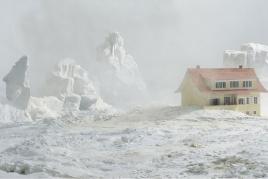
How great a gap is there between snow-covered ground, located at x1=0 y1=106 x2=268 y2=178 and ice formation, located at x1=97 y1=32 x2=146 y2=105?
3323 centimetres

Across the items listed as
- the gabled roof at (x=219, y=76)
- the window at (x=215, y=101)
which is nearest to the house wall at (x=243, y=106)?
the window at (x=215, y=101)

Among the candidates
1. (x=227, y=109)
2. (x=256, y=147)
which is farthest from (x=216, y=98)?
(x=256, y=147)

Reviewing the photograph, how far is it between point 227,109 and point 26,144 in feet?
88.0

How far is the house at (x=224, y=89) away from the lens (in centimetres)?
5762

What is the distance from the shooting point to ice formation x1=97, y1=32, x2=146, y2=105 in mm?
87875

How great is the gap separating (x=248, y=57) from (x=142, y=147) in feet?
173

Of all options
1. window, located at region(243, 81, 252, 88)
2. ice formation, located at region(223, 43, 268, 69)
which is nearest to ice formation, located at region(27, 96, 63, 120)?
window, located at region(243, 81, 252, 88)

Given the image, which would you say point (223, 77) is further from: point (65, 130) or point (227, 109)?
point (65, 130)

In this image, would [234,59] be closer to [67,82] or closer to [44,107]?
[67,82]

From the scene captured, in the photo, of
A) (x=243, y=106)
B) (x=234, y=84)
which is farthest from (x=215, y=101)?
(x=243, y=106)

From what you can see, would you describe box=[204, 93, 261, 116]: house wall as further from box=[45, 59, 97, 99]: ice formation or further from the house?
box=[45, 59, 97, 99]: ice formation

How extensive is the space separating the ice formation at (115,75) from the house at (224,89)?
1096 inches

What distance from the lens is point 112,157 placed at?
34.2 m

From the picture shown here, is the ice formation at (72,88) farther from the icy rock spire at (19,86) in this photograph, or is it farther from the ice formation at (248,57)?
the ice formation at (248,57)
